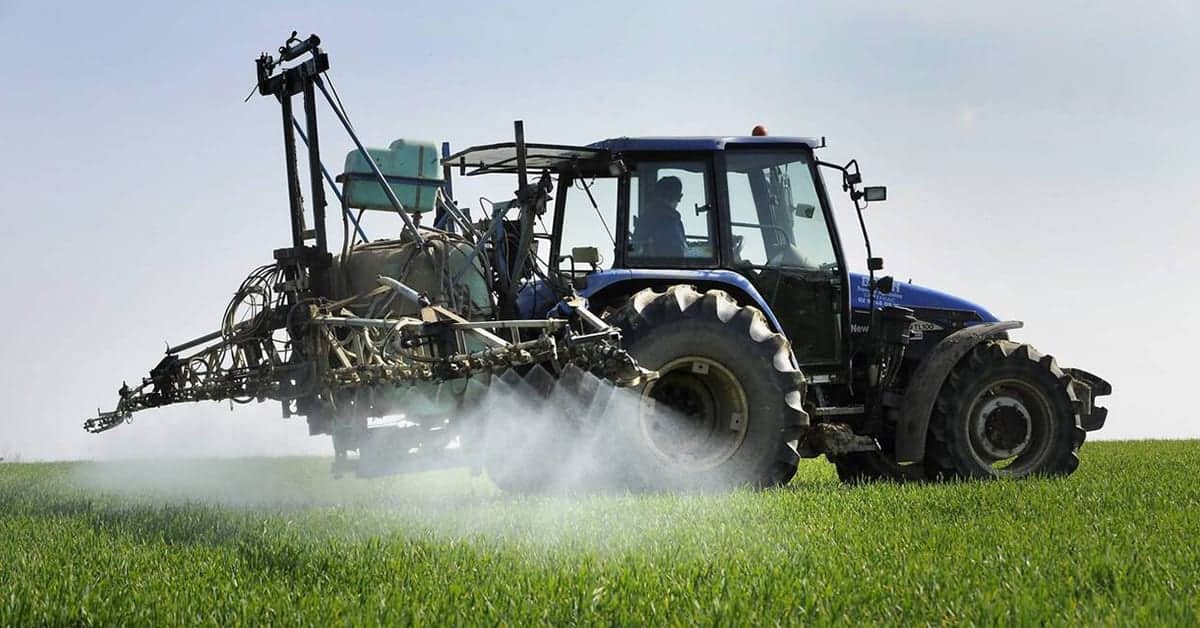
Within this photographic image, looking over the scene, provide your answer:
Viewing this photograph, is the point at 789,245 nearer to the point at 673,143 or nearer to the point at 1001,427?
the point at 673,143

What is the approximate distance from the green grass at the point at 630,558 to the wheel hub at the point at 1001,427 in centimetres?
102

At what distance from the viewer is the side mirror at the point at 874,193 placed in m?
11.4

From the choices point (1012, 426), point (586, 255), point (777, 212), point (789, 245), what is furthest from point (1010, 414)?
point (586, 255)

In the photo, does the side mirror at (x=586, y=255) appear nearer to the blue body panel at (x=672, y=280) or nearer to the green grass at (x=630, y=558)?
the blue body panel at (x=672, y=280)

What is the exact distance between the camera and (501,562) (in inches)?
269

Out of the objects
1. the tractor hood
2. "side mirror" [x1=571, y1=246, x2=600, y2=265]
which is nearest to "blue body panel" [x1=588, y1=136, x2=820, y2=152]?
"side mirror" [x1=571, y1=246, x2=600, y2=265]

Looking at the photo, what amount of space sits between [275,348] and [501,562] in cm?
455

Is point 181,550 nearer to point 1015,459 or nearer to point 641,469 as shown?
point 641,469

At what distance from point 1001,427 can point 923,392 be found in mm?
922

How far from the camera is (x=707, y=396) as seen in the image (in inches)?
407

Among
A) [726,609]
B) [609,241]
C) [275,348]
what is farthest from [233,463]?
[726,609]

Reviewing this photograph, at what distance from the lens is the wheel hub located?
1180 cm

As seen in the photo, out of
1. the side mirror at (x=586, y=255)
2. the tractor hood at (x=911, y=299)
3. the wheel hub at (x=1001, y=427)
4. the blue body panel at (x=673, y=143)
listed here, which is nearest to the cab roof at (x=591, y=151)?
the blue body panel at (x=673, y=143)

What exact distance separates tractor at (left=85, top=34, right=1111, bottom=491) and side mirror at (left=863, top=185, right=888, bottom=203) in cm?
4
